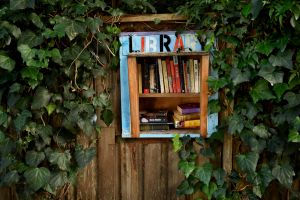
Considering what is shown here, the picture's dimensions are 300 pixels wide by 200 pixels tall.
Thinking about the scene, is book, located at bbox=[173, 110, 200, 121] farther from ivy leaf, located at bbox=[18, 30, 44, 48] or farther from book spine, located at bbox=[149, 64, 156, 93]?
ivy leaf, located at bbox=[18, 30, 44, 48]

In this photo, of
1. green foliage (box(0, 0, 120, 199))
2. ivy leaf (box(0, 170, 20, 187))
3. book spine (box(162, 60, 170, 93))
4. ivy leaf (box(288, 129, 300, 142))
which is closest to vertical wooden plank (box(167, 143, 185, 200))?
book spine (box(162, 60, 170, 93))

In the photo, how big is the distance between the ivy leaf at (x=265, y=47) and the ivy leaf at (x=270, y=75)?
0.09 m

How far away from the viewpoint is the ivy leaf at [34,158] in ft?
8.62

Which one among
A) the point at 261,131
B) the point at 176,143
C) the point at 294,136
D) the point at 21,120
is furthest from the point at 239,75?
the point at 21,120

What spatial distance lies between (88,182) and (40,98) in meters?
0.73

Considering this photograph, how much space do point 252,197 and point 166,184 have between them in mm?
610

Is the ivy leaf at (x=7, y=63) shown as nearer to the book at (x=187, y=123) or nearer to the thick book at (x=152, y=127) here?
the thick book at (x=152, y=127)

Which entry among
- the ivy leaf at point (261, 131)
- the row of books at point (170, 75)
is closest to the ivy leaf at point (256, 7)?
the row of books at point (170, 75)

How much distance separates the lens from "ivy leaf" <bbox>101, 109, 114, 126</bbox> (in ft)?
8.93

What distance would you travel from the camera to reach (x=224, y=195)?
2.68 m

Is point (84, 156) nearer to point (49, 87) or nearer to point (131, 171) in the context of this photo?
point (131, 171)

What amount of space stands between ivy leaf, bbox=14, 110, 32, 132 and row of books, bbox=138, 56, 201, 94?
2.59 ft

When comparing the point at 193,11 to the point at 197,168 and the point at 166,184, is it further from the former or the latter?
the point at 166,184

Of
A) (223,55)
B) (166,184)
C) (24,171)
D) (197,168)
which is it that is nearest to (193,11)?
(223,55)
